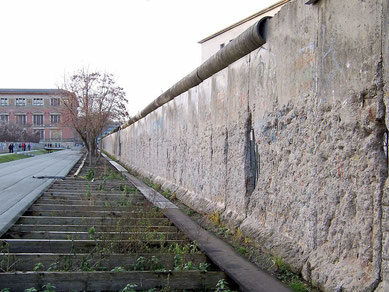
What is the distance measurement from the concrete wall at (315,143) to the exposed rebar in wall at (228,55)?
15 centimetres

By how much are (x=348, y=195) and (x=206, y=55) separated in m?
46.9

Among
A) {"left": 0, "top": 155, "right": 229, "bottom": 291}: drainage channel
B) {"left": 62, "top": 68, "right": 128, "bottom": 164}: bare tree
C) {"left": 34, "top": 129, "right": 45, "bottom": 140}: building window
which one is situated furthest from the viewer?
{"left": 34, "top": 129, "right": 45, "bottom": 140}: building window

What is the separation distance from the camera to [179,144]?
433 inches

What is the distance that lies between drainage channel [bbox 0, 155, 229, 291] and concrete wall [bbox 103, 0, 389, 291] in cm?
95

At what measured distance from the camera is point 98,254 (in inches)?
184

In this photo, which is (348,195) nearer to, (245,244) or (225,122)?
(245,244)

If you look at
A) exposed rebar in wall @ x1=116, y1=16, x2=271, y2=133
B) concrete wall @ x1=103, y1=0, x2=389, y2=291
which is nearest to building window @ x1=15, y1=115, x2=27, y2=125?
exposed rebar in wall @ x1=116, y1=16, x2=271, y2=133

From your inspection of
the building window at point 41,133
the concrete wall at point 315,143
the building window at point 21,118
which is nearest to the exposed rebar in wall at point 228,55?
the concrete wall at point 315,143

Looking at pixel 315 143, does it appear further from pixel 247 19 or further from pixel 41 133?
pixel 41 133

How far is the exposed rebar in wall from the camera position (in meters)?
5.84

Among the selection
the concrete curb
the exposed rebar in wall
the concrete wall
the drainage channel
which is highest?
the exposed rebar in wall

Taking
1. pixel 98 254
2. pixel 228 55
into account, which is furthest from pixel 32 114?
pixel 98 254

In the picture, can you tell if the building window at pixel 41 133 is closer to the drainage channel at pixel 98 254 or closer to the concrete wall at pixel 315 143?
the drainage channel at pixel 98 254

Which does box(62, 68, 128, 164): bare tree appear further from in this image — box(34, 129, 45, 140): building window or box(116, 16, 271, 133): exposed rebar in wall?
box(34, 129, 45, 140): building window
